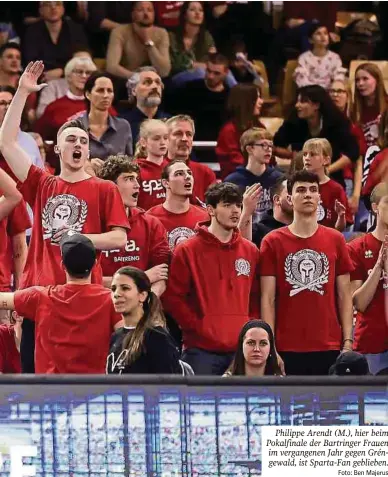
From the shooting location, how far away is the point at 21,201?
1039cm

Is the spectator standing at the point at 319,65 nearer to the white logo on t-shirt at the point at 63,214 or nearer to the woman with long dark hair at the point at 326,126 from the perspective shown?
the woman with long dark hair at the point at 326,126

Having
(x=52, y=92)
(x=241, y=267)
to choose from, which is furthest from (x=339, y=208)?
(x=52, y=92)

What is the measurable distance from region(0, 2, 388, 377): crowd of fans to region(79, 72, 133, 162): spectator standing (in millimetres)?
10

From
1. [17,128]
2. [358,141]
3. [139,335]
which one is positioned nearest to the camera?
[139,335]

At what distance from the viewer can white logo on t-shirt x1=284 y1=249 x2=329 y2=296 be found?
10477mm

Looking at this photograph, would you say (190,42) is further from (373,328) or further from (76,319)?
(76,319)

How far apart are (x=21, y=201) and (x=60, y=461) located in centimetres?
269

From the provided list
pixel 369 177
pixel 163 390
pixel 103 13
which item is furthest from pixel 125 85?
pixel 163 390

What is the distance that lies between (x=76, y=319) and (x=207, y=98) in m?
5.36

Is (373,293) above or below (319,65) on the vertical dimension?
below

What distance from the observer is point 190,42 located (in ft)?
49.6

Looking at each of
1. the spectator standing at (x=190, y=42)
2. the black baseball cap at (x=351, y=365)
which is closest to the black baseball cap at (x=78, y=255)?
the black baseball cap at (x=351, y=365)

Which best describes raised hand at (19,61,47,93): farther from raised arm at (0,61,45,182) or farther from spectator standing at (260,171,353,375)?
spectator standing at (260,171,353,375)

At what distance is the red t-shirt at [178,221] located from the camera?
11.0 metres
